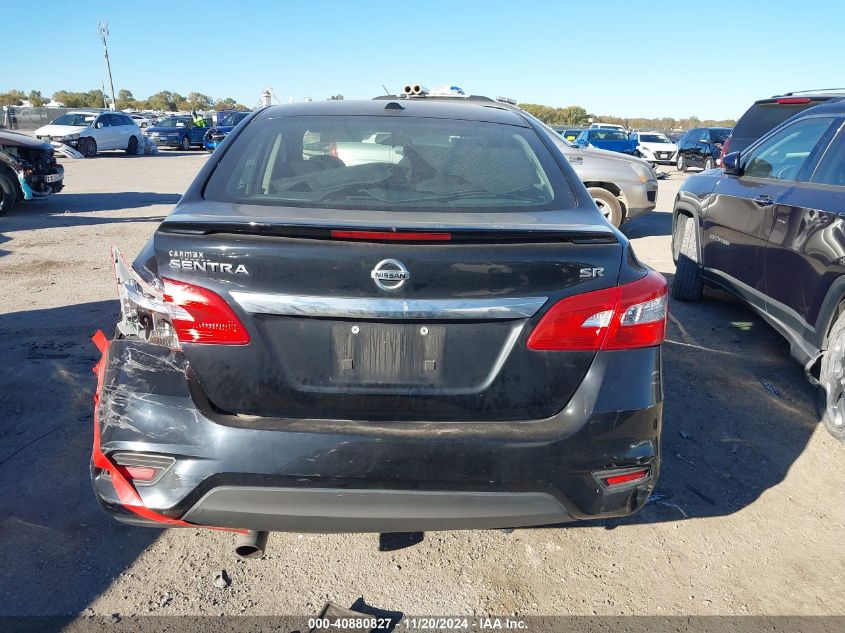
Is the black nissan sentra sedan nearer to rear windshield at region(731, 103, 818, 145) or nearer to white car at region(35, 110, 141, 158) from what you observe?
rear windshield at region(731, 103, 818, 145)

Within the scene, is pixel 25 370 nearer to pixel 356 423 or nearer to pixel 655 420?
pixel 356 423

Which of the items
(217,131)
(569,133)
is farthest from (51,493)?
(217,131)

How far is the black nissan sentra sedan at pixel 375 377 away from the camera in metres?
2.07

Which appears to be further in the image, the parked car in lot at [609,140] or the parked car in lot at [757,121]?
the parked car in lot at [609,140]

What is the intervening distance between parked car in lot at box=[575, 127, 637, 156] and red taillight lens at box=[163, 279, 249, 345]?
2419 cm

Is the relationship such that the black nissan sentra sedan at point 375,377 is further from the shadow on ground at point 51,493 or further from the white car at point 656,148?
the white car at point 656,148

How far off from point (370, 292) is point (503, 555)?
4.65 ft

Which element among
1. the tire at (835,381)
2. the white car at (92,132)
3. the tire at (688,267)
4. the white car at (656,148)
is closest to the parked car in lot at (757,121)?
the tire at (688,267)

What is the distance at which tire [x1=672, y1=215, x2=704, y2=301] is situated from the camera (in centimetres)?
626

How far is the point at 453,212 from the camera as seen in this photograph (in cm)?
243

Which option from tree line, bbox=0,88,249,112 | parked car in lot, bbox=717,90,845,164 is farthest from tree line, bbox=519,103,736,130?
parked car in lot, bbox=717,90,845,164

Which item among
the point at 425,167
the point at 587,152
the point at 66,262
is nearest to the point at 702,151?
the point at 587,152

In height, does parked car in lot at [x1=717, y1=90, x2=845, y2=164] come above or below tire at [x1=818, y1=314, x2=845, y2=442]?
above

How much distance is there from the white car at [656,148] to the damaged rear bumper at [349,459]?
2834cm
